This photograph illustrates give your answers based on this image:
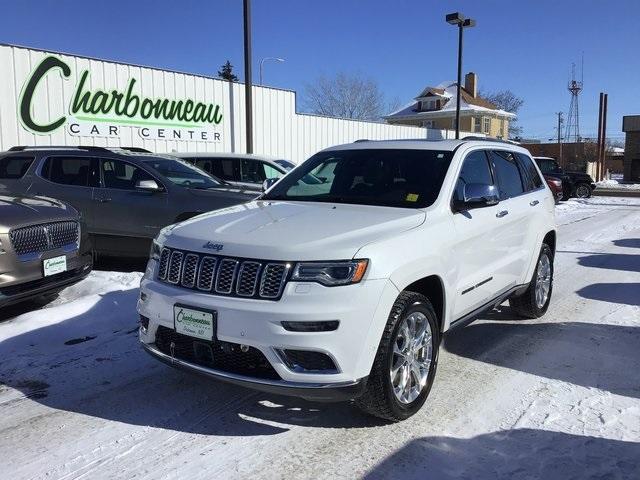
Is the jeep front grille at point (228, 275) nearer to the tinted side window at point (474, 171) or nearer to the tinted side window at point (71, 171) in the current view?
the tinted side window at point (474, 171)

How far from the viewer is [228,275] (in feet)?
11.2

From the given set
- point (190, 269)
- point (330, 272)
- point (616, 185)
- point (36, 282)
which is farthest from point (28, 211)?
point (616, 185)

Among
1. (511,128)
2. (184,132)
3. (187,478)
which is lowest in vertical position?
(187,478)

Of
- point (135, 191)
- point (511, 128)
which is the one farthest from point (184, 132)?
point (511, 128)

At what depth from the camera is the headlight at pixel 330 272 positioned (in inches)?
129

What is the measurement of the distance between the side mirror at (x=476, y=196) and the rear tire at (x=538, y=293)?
1.74 metres

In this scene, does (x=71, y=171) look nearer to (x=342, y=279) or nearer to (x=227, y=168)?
(x=227, y=168)

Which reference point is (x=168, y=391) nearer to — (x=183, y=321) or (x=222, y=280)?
(x=183, y=321)

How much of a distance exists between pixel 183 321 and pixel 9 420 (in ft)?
4.45

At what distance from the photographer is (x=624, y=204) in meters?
23.0

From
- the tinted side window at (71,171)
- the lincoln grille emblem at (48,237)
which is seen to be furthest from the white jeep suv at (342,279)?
the tinted side window at (71,171)

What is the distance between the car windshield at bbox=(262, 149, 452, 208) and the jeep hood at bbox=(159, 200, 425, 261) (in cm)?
22

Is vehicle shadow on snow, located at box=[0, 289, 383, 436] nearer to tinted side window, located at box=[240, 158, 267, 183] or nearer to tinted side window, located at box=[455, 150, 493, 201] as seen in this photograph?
tinted side window, located at box=[455, 150, 493, 201]

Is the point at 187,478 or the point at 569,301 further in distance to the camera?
the point at 569,301
